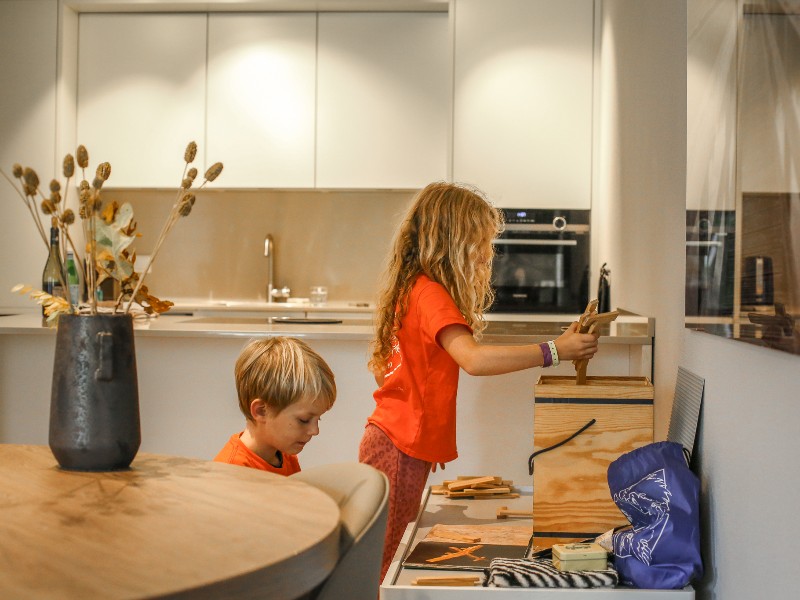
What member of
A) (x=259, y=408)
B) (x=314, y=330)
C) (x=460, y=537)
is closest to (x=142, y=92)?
(x=314, y=330)

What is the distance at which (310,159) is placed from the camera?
477cm

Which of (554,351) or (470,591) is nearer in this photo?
(470,591)

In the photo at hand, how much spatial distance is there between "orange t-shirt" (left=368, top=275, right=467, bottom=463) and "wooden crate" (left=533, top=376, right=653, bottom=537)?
398 millimetres

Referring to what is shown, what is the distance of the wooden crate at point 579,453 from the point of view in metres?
1.75

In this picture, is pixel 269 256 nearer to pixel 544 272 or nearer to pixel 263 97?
pixel 263 97

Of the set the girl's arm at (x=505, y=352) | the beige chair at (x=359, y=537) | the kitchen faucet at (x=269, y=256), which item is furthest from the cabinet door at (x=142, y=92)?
the beige chair at (x=359, y=537)

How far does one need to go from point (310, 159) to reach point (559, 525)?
3299 millimetres

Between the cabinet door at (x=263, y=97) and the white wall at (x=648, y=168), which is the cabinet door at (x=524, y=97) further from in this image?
the cabinet door at (x=263, y=97)

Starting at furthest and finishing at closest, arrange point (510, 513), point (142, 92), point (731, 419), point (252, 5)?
point (142, 92) < point (252, 5) < point (510, 513) < point (731, 419)

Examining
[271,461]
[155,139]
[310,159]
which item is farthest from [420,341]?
[155,139]

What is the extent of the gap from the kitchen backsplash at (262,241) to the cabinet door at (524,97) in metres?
0.88

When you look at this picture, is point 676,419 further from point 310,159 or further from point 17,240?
point 17,240

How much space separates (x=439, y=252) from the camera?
7.00ft

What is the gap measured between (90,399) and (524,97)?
3.52 meters
